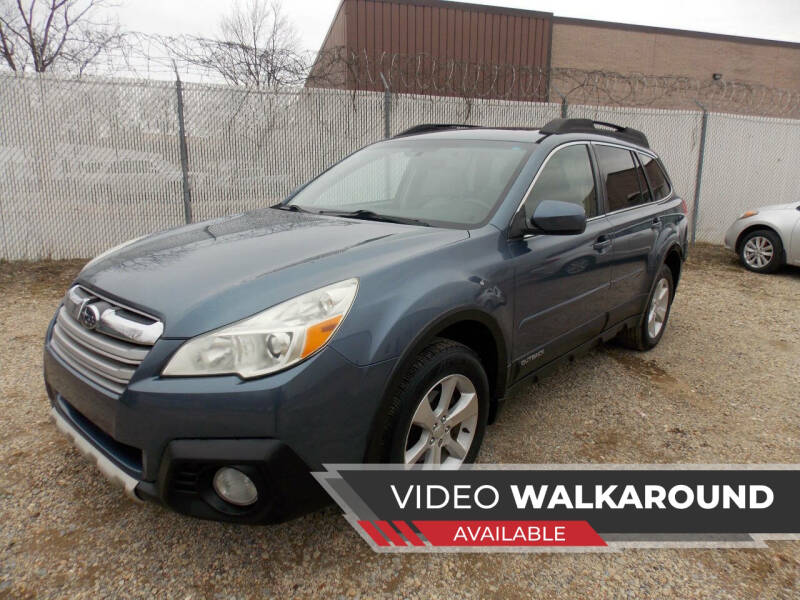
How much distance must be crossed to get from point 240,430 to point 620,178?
10.7 ft

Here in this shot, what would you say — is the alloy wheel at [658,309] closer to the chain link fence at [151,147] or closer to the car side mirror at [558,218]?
the car side mirror at [558,218]

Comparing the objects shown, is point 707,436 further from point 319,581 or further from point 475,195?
point 319,581

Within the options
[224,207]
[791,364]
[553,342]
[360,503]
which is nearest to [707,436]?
[553,342]

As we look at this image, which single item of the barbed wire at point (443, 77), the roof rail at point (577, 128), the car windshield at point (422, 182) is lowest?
the car windshield at point (422, 182)

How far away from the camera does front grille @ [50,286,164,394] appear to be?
1.90 metres

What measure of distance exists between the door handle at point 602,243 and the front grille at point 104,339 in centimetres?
253

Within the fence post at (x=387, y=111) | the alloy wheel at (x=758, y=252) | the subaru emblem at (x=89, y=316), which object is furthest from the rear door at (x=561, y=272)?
the alloy wheel at (x=758, y=252)

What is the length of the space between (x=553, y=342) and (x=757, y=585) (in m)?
1.41

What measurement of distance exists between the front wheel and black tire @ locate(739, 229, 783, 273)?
7504mm

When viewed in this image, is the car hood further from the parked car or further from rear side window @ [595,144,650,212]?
the parked car

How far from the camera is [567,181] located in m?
3.30

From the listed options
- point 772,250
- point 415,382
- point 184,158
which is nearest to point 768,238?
point 772,250

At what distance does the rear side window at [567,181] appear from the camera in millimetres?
2988

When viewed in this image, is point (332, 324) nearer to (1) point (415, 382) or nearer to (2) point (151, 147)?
(1) point (415, 382)
